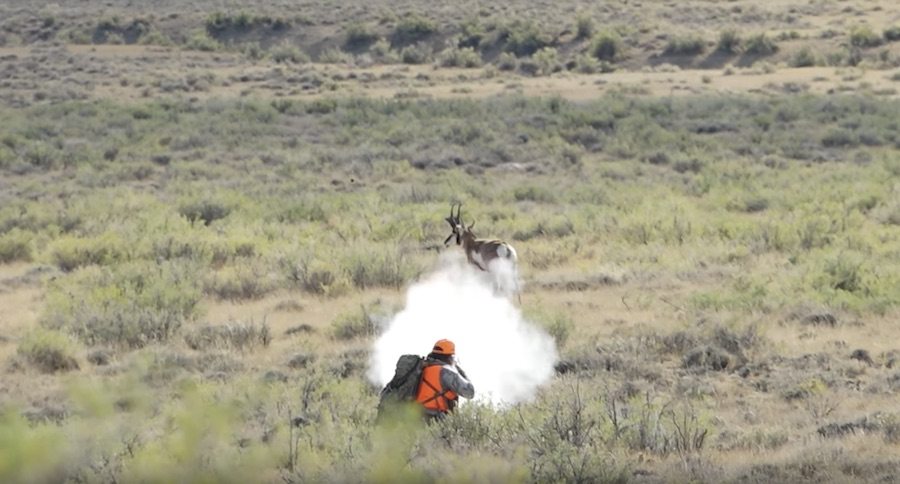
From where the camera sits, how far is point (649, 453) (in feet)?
29.9

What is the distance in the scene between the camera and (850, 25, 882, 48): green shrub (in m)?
53.3

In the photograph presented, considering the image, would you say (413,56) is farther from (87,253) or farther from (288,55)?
(87,253)

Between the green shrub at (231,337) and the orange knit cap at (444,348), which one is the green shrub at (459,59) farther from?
the orange knit cap at (444,348)

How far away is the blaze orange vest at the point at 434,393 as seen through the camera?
28.9 ft

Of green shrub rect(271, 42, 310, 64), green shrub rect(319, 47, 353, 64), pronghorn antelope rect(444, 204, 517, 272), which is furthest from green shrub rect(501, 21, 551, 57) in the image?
Result: pronghorn antelope rect(444, 204, 517, 272)

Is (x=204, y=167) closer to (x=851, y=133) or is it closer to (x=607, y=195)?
(x=607, y=195)

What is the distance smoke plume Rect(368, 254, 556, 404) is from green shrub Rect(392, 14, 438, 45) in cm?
4864

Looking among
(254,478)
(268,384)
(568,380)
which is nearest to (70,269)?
(268,384)

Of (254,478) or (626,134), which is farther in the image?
(626,134)

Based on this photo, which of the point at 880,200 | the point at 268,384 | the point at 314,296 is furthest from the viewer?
the point at 880,200

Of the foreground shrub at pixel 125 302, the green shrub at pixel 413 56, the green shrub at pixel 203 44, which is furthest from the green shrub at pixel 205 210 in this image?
the green shrub at pixel 203 44

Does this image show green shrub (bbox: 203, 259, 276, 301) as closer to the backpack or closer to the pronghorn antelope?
the pronghorn antelope

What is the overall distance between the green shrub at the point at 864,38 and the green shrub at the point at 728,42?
464cm

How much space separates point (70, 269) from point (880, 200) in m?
13.3
